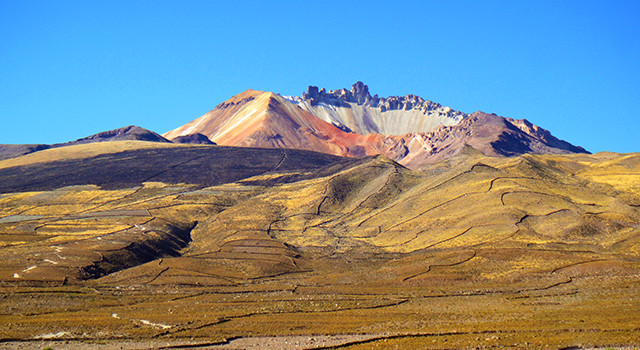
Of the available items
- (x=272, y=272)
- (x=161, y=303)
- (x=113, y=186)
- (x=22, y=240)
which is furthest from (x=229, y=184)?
(x=161, y=303)

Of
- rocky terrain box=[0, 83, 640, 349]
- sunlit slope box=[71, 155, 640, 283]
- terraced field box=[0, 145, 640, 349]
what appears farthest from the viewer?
sunlit slope box=[71, 155, 640, 283]

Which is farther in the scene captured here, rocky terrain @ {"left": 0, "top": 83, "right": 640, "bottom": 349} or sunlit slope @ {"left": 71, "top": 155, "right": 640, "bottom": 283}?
sunlit slope @ {"left": 71, "top": 155, "right": 640, "bottom": 283}

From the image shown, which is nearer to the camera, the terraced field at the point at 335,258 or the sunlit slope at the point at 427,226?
the terraced field at the point at 335,258

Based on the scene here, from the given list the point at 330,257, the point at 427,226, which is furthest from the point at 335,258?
the point at 427,226

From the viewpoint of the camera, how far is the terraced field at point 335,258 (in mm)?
41688

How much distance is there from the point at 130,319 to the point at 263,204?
216ft

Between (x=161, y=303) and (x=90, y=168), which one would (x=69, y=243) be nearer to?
(x=161, y=303)

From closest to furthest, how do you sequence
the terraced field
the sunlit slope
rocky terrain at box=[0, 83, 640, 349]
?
1. rocky terrain at box=[0, 83, 640, 349]
2. the terraced field
3. the sunlit slope

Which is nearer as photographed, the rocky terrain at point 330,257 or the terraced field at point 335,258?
the rocky terrain at point 330,257

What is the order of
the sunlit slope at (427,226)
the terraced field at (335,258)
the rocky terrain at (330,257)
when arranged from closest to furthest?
1. the rocky terrain at (330,257)
2. the terraced field at (335,258)
3. the sunlit slope at (427,226)

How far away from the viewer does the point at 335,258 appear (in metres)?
78.2

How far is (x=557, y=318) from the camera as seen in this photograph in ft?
141

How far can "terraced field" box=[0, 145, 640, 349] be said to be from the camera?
1641 inches

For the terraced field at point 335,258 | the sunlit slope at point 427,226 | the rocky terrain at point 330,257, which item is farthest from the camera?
the sunlit slope at point 427,226
